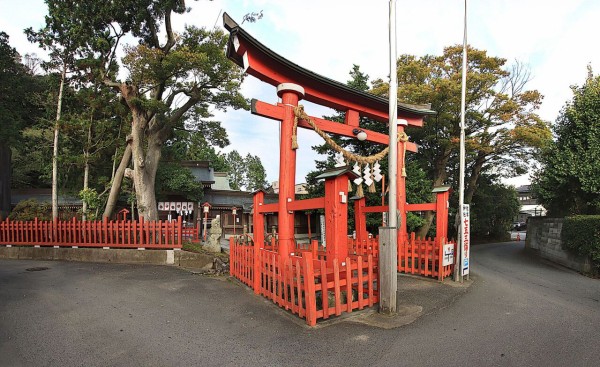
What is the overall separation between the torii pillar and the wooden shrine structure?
21 mm

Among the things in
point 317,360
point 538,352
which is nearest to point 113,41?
point 317,360

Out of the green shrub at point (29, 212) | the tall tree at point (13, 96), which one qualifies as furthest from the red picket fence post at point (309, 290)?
the tall tree at point (13, 96)

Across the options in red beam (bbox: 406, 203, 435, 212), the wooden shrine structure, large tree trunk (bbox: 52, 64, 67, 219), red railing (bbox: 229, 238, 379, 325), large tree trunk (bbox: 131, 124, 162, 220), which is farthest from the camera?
large tree trunk (bbox: 131, 124, 162, 220)

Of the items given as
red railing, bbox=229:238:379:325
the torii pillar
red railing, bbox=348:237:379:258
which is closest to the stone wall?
red railing, bbox=348:237:379:258

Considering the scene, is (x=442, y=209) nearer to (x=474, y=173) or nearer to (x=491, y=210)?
(x=474, y=173)

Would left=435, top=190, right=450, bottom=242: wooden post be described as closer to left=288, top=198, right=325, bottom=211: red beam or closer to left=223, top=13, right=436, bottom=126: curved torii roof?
left=223, top=13, right=436, bottom=126: curved torii roof

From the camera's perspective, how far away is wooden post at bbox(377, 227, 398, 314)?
5.68 m

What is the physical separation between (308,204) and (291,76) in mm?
3097

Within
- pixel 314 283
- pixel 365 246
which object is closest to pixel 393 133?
pixel 314 283

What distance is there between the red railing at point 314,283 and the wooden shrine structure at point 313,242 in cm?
2

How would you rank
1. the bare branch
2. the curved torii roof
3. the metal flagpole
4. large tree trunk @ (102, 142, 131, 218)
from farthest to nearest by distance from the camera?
large tree trunk @ (102, 142, 131, 218), the bare branch, the curved torii roof, the metal flagpole

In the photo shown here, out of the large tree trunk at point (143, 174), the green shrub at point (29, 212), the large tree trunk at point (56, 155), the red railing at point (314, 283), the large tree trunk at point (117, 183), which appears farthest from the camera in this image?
the large tree trunk at point (117, 183)

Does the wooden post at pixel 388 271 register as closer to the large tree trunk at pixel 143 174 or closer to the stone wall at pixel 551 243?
the stone wall at pixel 551 243

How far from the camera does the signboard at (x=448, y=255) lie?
8664 millimetres
